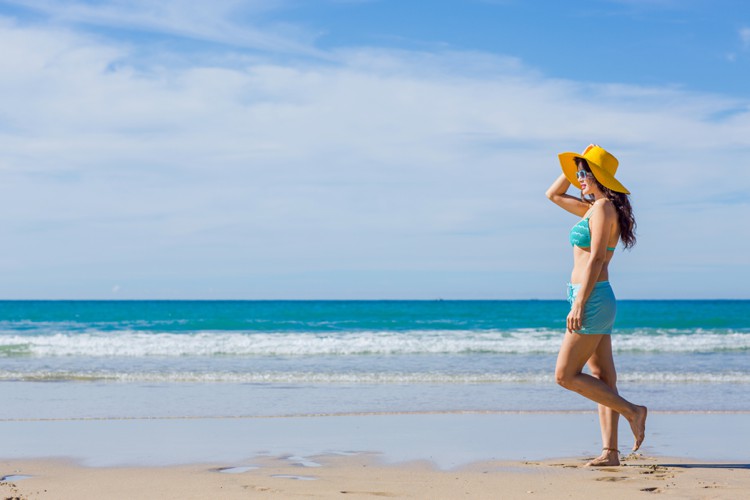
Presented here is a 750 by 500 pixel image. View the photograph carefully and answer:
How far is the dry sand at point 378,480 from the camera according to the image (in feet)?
15.0

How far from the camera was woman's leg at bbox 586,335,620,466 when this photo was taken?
5.11 m

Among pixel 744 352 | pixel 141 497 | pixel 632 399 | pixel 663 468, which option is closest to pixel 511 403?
pixel 632 399

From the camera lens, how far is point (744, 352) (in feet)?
58.6

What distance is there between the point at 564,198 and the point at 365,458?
2221 millimetres

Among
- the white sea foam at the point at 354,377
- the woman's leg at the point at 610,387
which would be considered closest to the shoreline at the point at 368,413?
the woman's leg at the point at 610,387

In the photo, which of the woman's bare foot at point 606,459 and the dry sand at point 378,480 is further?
the woman's bare foot at point 606,459

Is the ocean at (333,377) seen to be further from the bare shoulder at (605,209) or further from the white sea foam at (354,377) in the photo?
the bare shoulder at (605,209)

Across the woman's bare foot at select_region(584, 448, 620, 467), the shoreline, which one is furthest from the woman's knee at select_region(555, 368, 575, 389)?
the shoreline

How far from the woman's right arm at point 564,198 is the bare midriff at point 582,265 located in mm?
348

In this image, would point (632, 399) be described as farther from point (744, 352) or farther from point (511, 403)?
point (744, 352)

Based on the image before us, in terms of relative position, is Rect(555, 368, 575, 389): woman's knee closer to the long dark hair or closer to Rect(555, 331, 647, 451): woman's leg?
Rect(555, 331, 647, 451): woman's leg

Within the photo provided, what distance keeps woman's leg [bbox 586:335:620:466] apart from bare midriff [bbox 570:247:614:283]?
1.27ft

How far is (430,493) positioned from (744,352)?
15245 millimetres

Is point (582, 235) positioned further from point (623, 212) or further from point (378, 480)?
point (378, 480)
